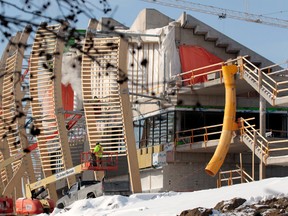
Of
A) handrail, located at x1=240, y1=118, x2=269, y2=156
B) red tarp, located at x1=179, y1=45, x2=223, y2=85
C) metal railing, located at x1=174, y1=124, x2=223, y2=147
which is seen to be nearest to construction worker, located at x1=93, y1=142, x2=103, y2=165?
metal railing, located at x1=174, y1=124, x2=223, y2=147

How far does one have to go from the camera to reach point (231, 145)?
37312 mm

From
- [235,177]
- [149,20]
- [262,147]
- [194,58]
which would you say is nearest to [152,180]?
[235,177]

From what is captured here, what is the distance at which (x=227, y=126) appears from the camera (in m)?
36.3

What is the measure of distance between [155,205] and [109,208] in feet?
9.28

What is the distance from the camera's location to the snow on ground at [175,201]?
22359 mm

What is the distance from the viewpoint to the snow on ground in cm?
2236

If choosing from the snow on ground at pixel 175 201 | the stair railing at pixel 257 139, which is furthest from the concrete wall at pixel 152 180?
the snow on ground at pixel 175 201

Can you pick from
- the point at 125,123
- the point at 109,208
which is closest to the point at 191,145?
the point at 125,123

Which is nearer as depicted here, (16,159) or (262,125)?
(262,125)

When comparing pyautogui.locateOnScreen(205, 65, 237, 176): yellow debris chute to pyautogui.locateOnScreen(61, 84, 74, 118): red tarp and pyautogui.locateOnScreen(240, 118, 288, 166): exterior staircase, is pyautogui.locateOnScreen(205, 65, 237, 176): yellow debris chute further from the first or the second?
pyautogui.locateOnScreen(61, 84, 74, 118): red tarp

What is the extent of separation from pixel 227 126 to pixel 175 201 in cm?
1175

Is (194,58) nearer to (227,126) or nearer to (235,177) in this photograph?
(227,126)

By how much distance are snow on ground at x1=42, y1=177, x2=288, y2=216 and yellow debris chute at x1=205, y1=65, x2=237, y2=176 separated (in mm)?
6746

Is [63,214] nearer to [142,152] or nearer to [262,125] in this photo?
[262,125]
